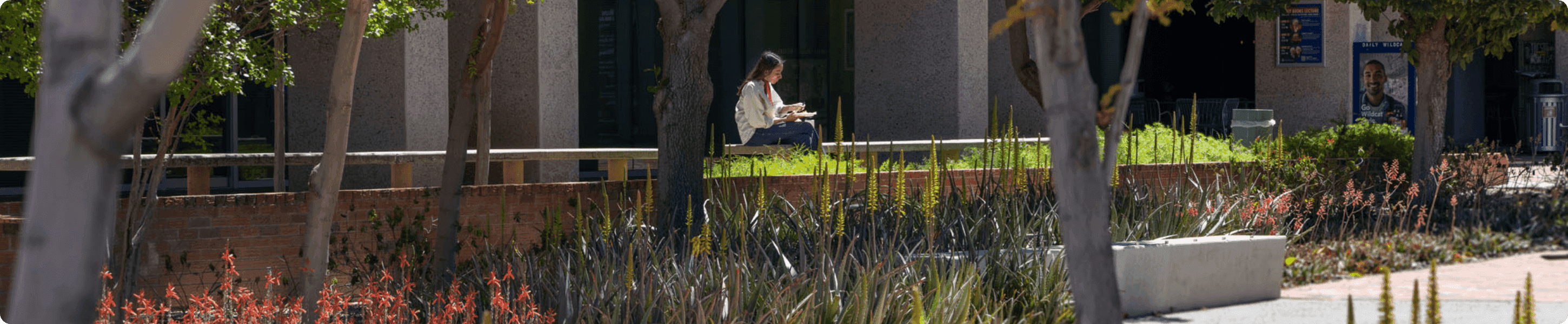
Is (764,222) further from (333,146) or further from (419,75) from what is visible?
(419,75)

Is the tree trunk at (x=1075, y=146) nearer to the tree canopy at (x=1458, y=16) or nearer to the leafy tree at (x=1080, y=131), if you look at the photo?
the leafy tree at (x=1080, y=131)

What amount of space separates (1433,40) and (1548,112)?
1148 cm

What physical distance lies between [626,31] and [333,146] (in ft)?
36.5

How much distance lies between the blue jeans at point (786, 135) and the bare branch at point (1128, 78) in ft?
28.3

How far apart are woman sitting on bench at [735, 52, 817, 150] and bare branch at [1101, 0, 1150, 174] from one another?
26.1 feet

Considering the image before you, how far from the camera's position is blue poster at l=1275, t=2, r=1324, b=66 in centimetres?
1936

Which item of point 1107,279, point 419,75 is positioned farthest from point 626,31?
point 1107,279

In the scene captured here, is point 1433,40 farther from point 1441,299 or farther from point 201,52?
point 201,52

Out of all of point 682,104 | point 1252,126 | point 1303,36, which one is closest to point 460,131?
point 682,104

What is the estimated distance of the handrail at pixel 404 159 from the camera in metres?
7.51

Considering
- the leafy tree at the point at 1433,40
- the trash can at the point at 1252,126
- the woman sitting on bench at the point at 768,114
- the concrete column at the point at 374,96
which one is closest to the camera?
the woman sitting on bench at the point at 768,114

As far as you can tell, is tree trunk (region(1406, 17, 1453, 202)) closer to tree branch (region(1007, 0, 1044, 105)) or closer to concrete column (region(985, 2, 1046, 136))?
tree branch (region(1007, 0, 1044, 105))

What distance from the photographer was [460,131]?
649cm

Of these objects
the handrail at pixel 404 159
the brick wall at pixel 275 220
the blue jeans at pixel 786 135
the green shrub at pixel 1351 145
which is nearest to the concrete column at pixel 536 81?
the blue jeans at pixel 786 135
